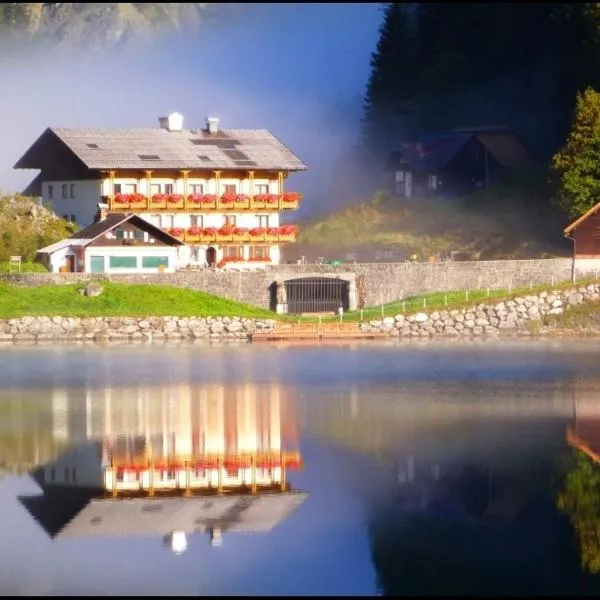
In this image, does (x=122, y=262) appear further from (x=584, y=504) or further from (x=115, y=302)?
(x=584, y=504)

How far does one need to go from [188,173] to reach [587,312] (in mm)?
15401

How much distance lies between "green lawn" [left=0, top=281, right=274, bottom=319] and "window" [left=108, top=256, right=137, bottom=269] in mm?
3072

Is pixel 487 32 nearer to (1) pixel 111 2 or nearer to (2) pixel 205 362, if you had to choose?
(2) pixel 205 362

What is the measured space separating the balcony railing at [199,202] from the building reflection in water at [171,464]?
870 inches

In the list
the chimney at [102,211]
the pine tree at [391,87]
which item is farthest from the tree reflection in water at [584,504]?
the pine tree at [391,87]

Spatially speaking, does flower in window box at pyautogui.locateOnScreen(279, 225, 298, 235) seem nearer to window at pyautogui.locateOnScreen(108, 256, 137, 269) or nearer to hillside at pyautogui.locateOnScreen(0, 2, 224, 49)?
window at pyautogui.locateOnScreen(108, 256, 137, 269)

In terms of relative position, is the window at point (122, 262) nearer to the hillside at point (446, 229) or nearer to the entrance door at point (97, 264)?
the entrance door at point (97, 264)

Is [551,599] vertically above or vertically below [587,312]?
below

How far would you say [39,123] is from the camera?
102875 millimetres

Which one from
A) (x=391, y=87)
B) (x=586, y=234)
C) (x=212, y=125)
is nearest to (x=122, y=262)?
(x=212, y=125)

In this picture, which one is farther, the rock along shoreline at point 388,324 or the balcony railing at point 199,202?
the balcony railing at point 199,202

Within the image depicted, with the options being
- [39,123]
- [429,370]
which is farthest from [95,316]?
[39,123]

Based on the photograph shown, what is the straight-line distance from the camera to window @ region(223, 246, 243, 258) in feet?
233

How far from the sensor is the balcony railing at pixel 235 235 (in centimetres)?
7019
